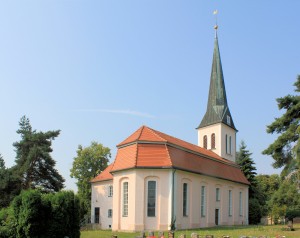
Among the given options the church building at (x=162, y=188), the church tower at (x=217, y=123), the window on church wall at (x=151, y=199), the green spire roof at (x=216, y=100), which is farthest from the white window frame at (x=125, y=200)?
the green spire roof at (x=216, y=100)

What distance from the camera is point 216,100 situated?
144 feet

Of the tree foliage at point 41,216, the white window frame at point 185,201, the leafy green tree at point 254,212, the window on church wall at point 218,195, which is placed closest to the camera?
the tree foliage at point 41,216

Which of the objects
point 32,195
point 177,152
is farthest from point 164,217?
point 32,195

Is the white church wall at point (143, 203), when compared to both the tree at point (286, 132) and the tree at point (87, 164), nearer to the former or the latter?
the tree at point (286, 132)

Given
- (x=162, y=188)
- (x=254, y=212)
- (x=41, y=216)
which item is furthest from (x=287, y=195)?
(x=254, y=212)

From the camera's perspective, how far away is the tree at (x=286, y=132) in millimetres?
23125

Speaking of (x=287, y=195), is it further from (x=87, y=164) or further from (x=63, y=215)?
(x=87, y=164)

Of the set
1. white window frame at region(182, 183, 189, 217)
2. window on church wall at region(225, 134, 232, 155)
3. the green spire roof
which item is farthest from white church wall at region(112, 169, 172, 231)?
window on church wall at region(225, 134, 232, 155)

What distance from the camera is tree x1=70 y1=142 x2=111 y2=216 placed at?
4902cm

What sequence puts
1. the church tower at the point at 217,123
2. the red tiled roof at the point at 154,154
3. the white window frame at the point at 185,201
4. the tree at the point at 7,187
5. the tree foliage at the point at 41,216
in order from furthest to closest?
the church tower at the point at 217,123 < the tree at the point at 7,187 < the white window frame at the point at 185,201 < the red tiled roof at the point at 154,154 < the tree foliage at the point at 41,216

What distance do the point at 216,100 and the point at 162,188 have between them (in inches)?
693

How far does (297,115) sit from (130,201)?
522 inches

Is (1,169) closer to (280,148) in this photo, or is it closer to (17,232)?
(17,232)

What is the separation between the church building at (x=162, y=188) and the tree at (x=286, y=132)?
26.7 ft
